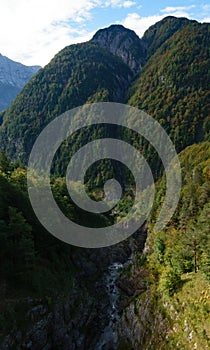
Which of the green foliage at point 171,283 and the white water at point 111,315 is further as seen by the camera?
the green foliage at point 171,283

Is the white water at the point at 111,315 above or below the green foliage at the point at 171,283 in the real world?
below

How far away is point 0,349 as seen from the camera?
1292 inches

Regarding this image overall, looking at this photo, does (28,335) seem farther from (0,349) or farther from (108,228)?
(108,228)

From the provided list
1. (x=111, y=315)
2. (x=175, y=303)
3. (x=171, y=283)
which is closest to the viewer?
(x=175, y=303)

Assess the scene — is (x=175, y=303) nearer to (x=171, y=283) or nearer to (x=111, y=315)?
(x=171, y=283)

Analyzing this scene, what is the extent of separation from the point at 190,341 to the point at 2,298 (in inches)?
959

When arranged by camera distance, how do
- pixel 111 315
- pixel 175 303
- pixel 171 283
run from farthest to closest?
pixel 111 315, pixel 171 283, pixel 175 303

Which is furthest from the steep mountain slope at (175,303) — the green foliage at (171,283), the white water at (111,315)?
the white water at (111,315)

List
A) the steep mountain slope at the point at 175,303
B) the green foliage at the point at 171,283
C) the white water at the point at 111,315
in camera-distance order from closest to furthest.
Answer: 1. the steep mountain slope at the point at 175,303
2. the white water at the point at 111,315
3. the green foliage at the point at 171,283

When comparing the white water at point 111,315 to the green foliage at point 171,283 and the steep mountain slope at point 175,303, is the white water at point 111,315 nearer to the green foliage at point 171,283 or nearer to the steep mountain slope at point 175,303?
the steep mountain slope at point 175,303

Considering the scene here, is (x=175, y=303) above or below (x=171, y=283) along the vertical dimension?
below

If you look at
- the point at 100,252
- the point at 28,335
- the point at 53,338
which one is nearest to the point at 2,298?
the point at 28,335

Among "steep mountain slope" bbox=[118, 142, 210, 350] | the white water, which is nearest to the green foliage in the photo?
"steep mountain slope" bbox=[118, 142, 210, 350]

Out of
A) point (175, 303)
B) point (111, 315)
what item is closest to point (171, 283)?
point (175, 303)
